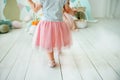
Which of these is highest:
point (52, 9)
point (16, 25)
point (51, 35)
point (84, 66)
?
point (52, 9)

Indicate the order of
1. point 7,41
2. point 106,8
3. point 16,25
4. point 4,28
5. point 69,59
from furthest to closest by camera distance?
point 106,8, point 16,25, point 4,28, point 7,41, point 69,59

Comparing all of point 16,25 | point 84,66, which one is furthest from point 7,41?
point 84,66

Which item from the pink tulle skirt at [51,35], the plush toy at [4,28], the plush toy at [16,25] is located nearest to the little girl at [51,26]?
the pink tulle skirt at [51,35]

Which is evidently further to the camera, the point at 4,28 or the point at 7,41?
the point at 4,28

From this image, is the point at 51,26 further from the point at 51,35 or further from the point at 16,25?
the point at 16,25

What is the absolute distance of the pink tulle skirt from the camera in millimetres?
1283

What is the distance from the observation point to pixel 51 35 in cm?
128

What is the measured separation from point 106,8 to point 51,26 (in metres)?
2.07

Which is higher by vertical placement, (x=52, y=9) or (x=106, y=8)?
(x=52, y=9)

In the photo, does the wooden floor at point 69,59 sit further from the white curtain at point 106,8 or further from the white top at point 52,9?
the white curtain at point 106,8

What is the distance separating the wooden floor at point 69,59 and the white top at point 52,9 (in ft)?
1.23

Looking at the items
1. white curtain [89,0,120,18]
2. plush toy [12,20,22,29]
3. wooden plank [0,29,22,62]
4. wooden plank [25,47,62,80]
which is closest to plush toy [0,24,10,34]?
wooden plank [0,29,22,62]

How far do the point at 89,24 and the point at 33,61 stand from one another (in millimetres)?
1431

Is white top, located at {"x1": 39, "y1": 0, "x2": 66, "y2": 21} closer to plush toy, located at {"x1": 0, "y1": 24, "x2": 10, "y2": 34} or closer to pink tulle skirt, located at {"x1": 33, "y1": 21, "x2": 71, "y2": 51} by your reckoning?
pink tulle skirt, located at {"x1": 33, "y1": 21, "x2": 71, "y2": 51}
